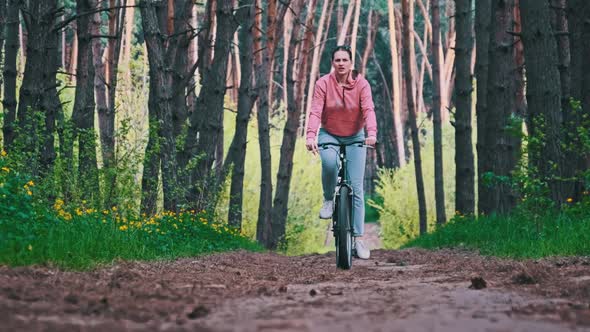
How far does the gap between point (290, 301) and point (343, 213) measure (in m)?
3.54

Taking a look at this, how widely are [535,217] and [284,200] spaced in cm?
1181

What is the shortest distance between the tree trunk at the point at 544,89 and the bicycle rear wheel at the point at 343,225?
14.7ft

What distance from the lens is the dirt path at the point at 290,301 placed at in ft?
13.9

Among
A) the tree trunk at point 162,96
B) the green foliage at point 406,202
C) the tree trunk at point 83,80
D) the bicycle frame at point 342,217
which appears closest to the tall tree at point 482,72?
the tree trunk at point 162,96

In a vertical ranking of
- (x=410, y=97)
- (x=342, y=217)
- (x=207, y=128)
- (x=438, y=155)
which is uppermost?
(x=410, y=97)

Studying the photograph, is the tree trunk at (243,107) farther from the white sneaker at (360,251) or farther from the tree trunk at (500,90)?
the white sneaker at (360,251)

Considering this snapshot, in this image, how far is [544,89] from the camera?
1297 centimetres

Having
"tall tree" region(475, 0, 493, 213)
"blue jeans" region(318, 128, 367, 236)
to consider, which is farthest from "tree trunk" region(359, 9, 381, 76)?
"blue jeans" region(318, 128, 367, 236)

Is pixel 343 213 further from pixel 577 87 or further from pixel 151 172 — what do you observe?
pixel 151 172

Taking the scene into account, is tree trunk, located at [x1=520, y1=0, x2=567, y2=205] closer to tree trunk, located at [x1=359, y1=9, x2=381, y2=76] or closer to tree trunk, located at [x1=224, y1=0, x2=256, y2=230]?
tree trunk, located at [x1=224, y1=0, x2=256, y2=230]

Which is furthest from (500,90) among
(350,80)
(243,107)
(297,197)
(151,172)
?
(297,197)

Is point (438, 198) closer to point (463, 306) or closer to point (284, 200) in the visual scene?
point (284, 200)

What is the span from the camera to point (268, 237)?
2395cm

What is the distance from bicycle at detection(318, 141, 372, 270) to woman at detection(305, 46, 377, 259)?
0.20 ft
